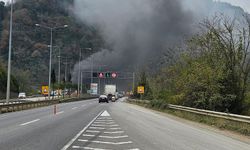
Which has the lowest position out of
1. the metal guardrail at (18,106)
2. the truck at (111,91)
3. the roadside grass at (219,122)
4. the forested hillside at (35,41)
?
the roadside grass at (219,122)

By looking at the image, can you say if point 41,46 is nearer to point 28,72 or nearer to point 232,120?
point 28,72

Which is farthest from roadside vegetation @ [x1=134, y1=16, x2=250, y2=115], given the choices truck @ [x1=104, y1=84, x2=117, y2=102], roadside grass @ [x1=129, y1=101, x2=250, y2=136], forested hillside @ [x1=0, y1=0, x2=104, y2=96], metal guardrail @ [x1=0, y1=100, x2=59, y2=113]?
forested hillside @ [x1=0, y1=0, x2=104, y2=96]

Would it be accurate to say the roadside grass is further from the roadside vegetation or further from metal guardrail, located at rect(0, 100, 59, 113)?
metal guardrail, located at rect(0, 100, 59, 113)

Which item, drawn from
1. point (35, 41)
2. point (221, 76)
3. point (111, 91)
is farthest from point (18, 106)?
point (35, 41)

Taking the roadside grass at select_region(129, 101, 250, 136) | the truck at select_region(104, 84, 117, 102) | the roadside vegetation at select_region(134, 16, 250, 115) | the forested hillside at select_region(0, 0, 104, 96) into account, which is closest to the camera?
the roadside grass at select_region(129, 101, 250, 136)

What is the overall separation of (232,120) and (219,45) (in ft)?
49.4

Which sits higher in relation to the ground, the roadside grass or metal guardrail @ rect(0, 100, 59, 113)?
metal guardrail @ rect(0, 100, 59, 113)

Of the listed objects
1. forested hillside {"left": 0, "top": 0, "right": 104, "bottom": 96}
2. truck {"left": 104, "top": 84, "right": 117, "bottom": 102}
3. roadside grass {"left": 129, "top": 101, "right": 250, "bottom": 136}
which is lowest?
roadside grass {"left": 129, "top": 101, "right": 250, "bottom": 136}

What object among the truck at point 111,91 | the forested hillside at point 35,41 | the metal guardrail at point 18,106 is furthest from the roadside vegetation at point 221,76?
the forested hillside at point 35,41

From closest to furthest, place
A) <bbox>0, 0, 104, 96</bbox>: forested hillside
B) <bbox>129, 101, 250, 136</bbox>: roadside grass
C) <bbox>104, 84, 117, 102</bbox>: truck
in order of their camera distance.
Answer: <bbox>129, 101, 250, 136</bbox>: roadside grass, <bbox>104, 84, 117, 102</bbox>: truck, <bbox>0, 0, 104, 96</bbox>: forested hillside

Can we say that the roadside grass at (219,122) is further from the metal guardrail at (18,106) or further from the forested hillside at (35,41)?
the forested hillside at (35,41)

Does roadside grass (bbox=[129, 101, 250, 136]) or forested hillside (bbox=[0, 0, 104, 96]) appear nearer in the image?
roadside grass (bbox=[129, 101, 250, 136])

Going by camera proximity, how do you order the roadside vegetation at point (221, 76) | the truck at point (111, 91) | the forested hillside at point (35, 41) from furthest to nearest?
the forested hillside at point (35, 41) → the truck at point (111, 91) → the roadside vegetation at point (221, 76)

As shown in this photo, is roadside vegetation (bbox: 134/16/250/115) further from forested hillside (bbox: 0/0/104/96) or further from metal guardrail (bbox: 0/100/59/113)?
forested hillside (bbox: 0/0/104/96)
